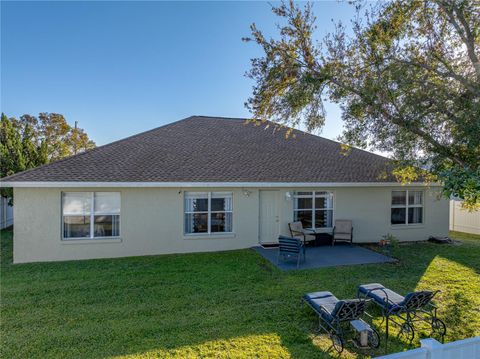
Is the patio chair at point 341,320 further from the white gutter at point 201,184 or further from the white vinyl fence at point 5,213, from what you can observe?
the white vinyl fence at point 5,213

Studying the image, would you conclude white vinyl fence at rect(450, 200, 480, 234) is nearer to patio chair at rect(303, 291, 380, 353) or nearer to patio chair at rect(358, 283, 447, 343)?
patio chair at rect(358, 283, 447, 343)

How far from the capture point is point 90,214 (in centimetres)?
996

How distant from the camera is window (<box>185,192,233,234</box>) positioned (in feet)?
35.9

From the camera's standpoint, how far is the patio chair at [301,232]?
11008mm

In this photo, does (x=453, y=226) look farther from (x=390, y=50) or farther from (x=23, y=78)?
Result: (x=23, y=78)

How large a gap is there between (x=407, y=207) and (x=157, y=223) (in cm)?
1176

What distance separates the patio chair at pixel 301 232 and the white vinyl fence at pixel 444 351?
7729mm

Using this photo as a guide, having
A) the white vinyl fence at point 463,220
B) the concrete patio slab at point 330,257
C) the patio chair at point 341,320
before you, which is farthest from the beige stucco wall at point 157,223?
the patio chair at point 341,320

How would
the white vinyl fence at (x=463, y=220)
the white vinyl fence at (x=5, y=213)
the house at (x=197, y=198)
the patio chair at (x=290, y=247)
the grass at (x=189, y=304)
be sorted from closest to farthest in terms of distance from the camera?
the grass at (x=189, y=304) < the patio chair at (x=290, y=247) < the house at (x=197, y=198) < the white vinyl fence at (x=5, y=213) < the white vinyl fence at (x=463, y=220)

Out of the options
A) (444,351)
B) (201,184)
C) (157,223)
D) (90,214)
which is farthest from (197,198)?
(444,351)

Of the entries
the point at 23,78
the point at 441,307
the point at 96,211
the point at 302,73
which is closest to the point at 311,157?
the point at 302,73

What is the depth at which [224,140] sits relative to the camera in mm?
14094

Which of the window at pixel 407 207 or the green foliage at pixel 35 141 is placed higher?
the green foliage at pixel 35 141

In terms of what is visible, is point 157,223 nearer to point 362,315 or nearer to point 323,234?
point 323,234
